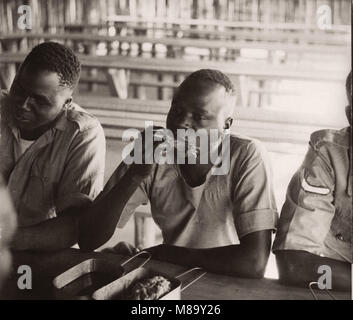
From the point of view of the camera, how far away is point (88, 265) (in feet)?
4.74

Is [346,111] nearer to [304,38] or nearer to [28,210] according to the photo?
[304,38]

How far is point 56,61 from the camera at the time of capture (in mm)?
1781

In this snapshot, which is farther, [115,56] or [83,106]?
[115,56]

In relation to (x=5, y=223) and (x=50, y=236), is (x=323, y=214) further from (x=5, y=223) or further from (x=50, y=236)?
(x=5, y=223)

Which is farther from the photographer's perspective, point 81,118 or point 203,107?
point 81,118

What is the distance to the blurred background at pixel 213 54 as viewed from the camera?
5.43 feet

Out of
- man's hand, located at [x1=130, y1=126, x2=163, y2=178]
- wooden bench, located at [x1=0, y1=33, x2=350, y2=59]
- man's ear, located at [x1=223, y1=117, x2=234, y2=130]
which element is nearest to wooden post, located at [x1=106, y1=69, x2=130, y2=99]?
wooden bench, located at [x1=0, y1=33, x2=350, y2=59]

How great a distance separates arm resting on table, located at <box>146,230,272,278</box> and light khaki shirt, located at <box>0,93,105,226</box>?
0.40 m

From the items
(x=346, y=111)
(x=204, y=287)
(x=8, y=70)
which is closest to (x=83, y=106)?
(x=8, y=70)

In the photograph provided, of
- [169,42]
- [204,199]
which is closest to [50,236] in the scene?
[204,199]

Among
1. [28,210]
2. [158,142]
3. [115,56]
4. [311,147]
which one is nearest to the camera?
[311,147]

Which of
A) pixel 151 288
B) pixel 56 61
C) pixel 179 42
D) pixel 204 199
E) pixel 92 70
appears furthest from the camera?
pixel 92 70

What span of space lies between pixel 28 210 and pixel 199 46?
0.88 metres

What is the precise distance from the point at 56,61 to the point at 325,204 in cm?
103
